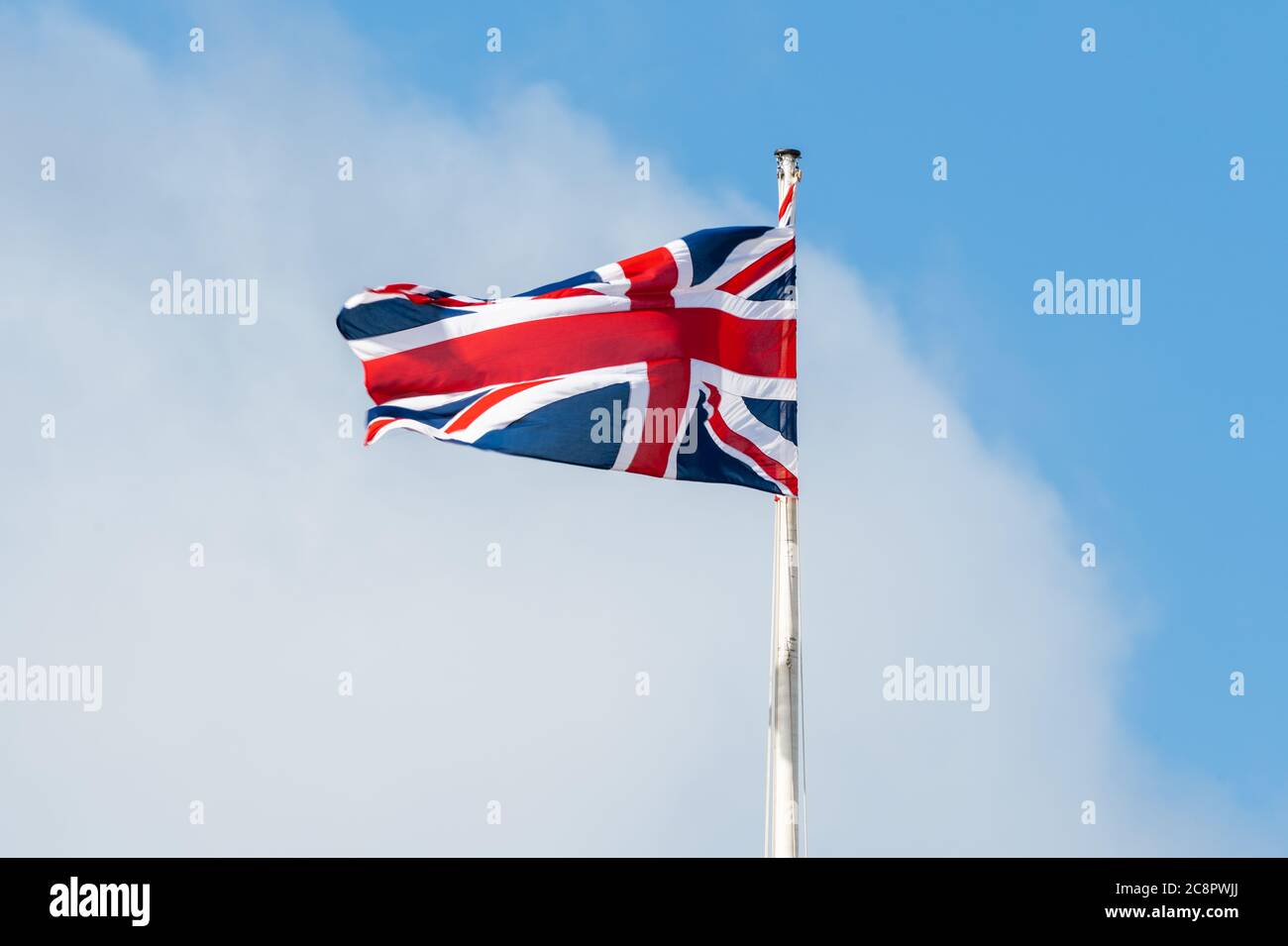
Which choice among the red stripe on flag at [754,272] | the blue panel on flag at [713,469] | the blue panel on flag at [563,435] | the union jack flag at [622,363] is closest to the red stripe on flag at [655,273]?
the union jack flag at [622,363]

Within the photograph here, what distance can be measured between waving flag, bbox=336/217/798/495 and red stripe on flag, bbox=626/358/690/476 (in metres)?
0.02

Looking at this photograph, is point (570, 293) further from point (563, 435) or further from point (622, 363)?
point (563, 435)

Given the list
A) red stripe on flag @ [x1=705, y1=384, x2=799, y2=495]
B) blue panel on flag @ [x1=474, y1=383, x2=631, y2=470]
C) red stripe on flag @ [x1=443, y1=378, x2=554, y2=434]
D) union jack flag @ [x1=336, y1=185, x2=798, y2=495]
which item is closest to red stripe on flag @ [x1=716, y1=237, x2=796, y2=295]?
union jack flag @ [x1=336, y1=185, x2=798, y2=495]

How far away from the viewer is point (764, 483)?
114 feet

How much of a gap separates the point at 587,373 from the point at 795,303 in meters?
3.19

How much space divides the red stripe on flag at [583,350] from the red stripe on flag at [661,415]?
25 centimetres

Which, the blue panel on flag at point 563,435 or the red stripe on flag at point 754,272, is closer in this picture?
the blue panel on flag at point 563,435

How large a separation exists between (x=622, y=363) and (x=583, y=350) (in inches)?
23.2

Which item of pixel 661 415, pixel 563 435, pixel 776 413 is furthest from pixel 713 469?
pixel 563 435

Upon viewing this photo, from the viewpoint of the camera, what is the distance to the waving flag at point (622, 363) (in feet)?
114

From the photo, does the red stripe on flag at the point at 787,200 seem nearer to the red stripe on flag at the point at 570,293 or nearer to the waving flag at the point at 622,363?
the waving flag at the point at 622,363

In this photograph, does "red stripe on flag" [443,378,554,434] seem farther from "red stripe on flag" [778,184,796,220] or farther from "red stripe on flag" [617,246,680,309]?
"red stripe on flag" [778,184,796,220]

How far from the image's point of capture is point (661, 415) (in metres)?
35.0
